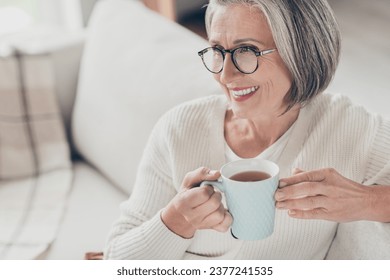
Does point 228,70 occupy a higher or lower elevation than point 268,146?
higher

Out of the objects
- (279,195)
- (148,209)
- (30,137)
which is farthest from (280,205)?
(30,137)

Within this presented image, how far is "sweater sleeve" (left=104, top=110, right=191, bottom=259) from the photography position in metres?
1.07

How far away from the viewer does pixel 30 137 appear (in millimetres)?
1677

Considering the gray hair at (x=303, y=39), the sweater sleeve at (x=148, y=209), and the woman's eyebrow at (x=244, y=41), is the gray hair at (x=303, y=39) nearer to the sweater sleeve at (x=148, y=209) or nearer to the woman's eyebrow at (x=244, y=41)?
the woman's eyebrow at (x=244, y=41)

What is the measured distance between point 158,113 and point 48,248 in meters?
0.37

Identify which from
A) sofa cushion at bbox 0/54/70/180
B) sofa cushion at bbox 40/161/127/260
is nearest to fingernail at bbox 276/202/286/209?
sofa cushion at bbox 40/161/127/260

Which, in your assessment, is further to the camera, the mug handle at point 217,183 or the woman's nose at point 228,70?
the woman's nose at point 228,70

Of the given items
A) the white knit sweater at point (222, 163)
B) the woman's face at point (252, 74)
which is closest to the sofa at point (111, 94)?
the white knit sweater at point (222, 163)

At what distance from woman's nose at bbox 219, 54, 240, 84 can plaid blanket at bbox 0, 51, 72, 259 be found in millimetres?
721

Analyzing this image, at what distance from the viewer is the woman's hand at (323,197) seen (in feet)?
2.82

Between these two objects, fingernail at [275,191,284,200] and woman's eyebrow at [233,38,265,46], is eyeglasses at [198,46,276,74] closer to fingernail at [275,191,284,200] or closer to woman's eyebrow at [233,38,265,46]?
woman's eyebrow at [233,38,265,46]

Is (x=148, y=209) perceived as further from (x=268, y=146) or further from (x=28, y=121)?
(x=28, y=121)

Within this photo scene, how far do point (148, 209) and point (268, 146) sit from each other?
0.23 m
